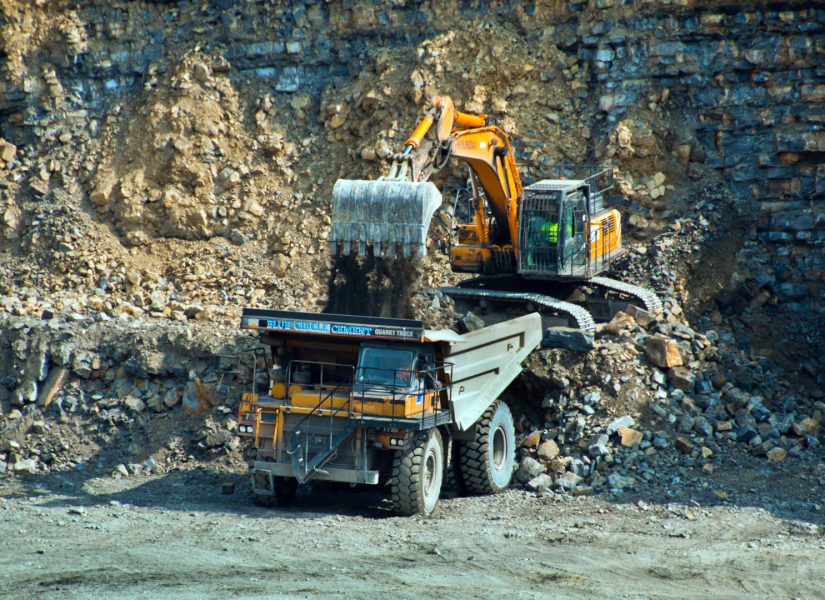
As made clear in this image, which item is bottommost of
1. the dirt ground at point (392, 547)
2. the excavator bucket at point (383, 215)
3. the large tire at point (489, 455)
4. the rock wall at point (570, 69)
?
the dirt ground at point (392, 547)

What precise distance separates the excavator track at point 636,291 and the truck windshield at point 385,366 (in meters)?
5.71

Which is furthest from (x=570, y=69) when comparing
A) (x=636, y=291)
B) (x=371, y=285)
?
(x=371, y=285)

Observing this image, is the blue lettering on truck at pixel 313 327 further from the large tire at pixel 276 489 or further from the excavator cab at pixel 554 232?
the excavator cab at pixel 554 232

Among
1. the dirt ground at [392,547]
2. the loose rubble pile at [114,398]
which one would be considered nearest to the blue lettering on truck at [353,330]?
the dirt ground at [392,547]

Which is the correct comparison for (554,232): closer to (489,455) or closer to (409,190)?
(409,190)

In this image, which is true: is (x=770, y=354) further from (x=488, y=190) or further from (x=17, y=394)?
(x=17, y=394)

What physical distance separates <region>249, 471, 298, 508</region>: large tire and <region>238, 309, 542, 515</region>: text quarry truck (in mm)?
12

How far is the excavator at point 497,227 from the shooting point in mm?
12414

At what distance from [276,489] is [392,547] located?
206cm

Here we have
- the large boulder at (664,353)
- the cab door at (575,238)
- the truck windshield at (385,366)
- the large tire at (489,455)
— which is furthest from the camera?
the cab door at (575,238)

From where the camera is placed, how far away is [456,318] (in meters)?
14.6

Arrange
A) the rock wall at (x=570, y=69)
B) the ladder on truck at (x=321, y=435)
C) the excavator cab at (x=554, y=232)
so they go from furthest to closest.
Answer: the rock wall at (x=570, y=69) < the excavator cab at (x=554, y=232) < the ladder on truck at (x=321, y=435)

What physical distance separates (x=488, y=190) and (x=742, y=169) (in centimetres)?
599

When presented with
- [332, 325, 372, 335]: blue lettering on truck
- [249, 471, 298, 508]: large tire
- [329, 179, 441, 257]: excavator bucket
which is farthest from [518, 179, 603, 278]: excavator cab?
[249, 471, 298, 508]: large tire
